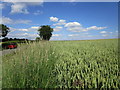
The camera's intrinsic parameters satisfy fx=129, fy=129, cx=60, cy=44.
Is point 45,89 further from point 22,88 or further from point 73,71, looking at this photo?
point 73,71

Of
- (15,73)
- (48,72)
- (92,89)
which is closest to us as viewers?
(92,89)

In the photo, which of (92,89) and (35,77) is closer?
(92,89)

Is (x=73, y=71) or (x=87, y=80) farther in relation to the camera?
(x=73, y=71)

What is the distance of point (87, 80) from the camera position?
304cm

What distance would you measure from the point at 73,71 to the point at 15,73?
1.56 meters

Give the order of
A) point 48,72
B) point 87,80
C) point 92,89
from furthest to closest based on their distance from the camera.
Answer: point 48,72 < point 87,80 < point 92,89

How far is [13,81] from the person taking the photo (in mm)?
3080

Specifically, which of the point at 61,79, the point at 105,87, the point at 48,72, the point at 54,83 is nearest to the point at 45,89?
the point at 54,83

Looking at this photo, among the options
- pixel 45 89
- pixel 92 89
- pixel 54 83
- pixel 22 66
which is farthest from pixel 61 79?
pixel 22 66

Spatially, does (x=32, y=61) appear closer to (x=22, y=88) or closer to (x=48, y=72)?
(x=48, y=72)

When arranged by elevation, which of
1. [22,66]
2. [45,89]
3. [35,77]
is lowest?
[45,89]

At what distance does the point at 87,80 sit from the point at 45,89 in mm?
998

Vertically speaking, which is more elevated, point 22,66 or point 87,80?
point 22,66

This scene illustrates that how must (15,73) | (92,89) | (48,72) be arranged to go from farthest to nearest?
(48,72)
(15,73)
(92,89)
